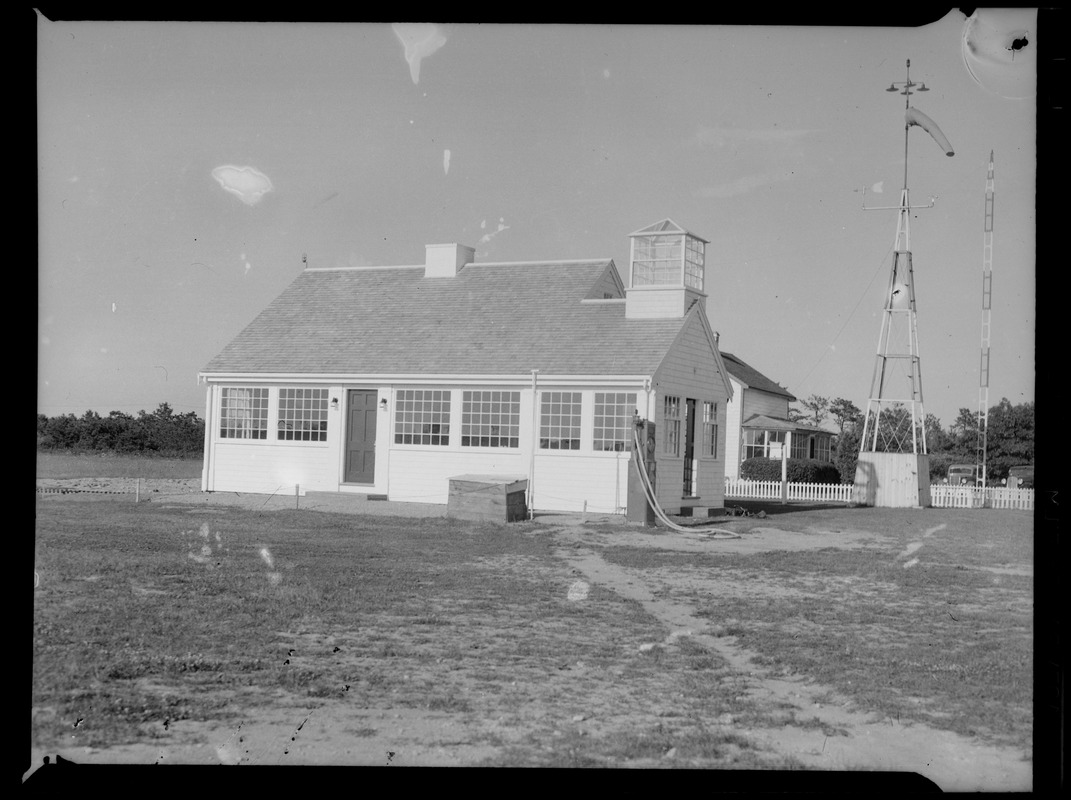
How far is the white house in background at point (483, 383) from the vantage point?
62.6 feet

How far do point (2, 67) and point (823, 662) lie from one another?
5780 millimetres

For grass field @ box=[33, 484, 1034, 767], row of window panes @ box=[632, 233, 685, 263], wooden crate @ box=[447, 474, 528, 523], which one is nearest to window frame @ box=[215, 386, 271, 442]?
wooden crate @ box=[447, 474, 528, 523]

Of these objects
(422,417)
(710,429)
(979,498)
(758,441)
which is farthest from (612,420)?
(758,441)

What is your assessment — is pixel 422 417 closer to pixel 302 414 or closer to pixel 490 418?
pixel 490 418

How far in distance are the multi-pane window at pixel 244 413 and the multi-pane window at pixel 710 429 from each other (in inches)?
353

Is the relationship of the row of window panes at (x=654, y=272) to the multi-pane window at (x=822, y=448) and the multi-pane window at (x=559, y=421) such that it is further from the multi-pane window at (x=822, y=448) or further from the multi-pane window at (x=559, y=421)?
the multi-pane window at (x=822, y=448)

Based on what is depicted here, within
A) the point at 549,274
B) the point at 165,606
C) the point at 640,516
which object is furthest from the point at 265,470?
the point at 165,606

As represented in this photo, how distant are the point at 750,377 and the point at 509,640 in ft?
102

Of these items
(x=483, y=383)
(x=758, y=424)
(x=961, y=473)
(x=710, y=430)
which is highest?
(x=483, y=383)

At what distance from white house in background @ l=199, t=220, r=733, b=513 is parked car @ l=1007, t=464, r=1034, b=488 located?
1028cm

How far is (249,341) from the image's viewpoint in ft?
73.6

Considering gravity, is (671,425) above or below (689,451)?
above

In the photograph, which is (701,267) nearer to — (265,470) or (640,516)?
(640,516)

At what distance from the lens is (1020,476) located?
28906 mm
